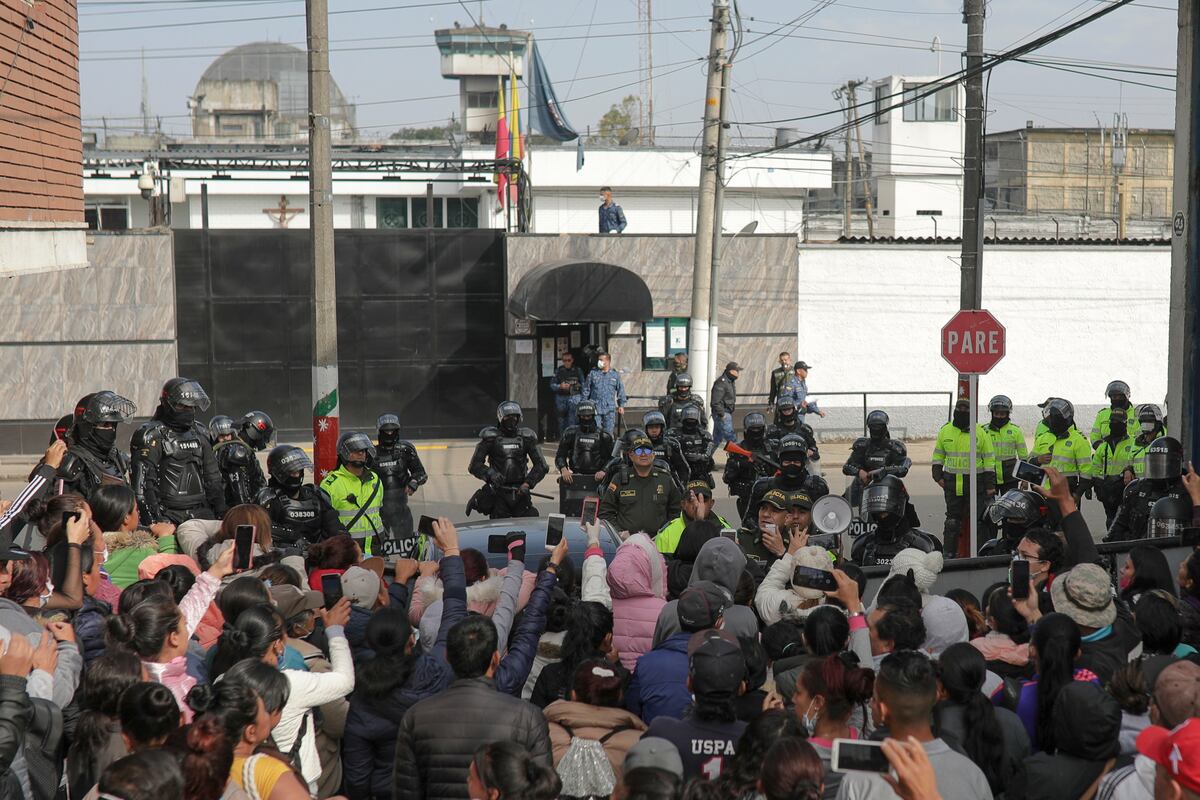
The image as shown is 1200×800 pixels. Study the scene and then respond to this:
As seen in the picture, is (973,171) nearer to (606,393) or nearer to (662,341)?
(606,393)

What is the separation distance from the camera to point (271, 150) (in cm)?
4012

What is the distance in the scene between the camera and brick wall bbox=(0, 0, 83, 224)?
12.0 m

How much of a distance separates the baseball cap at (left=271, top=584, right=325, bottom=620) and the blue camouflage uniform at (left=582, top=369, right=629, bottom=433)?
12980mm

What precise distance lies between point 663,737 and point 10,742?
2228 mm

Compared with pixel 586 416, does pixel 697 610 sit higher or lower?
lower

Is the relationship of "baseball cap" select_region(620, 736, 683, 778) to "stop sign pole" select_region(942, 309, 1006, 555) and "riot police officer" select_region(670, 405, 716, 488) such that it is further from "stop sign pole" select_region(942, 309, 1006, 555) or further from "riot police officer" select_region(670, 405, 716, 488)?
"riot police officer" select_region(670, 405, 716, 488)

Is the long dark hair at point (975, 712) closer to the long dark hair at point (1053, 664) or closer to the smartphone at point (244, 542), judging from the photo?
the long dark hair at point (1053, 664)

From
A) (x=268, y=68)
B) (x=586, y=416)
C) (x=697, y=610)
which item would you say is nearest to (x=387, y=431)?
(x=586, y=416)

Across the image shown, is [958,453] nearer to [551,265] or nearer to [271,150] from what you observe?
[551,265]

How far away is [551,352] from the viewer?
72.1 ft

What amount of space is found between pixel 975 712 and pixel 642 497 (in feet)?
20.7

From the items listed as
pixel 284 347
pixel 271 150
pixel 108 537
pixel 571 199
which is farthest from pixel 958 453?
pixel 271 150

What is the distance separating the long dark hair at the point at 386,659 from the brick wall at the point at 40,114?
856cm

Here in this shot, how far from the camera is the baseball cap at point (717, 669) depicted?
176 inches
